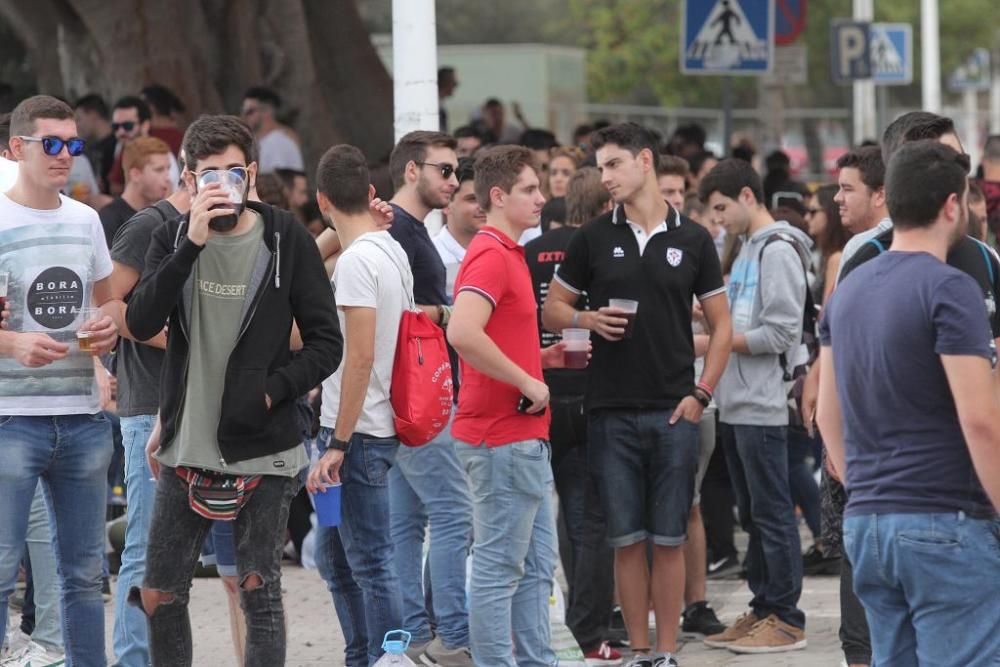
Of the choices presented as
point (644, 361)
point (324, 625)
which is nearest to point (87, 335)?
point (644, 361)

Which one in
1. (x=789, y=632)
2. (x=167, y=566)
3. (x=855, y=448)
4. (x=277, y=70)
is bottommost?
(x=789, y=632)

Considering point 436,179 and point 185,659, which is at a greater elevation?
point 436,179

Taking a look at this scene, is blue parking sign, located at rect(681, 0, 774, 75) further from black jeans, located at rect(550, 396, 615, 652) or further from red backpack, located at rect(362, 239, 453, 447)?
red backpack, located at rect(362, 239, 453, 447)

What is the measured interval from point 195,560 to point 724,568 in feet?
15.7

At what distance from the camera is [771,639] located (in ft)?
26.1

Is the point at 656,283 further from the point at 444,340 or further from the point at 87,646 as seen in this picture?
the point at 87,646

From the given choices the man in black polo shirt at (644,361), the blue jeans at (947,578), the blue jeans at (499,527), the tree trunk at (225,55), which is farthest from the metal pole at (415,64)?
the tree trunk at (225,55)

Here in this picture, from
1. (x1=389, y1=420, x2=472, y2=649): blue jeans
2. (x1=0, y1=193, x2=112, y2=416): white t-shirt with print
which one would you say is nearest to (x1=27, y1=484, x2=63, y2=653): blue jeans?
(x1=0, y1=193, x2=112, y2=416): white t-shirt with print

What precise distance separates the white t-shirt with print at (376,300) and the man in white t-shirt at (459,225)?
1.21 metres

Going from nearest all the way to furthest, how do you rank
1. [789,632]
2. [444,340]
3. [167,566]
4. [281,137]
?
1. [167,566]
2. [444,340]
3. [789,632]
4. [281,137]

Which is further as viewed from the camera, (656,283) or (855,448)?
(656,283)

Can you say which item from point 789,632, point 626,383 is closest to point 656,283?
point 626,383

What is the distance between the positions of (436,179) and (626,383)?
1224mm

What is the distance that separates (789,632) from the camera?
7988mm
